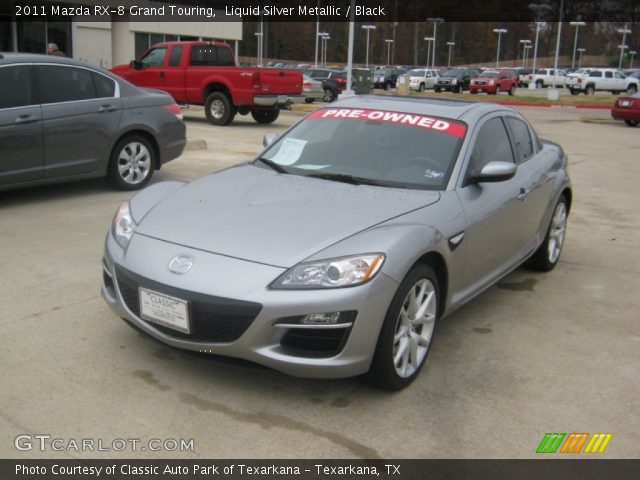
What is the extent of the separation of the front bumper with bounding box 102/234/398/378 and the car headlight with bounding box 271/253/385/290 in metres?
0.03

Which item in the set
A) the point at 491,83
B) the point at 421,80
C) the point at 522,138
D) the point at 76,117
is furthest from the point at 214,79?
the point at 421,80

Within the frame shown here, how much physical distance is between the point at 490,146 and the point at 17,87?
4.94m

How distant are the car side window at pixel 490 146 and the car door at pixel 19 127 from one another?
15.4ft

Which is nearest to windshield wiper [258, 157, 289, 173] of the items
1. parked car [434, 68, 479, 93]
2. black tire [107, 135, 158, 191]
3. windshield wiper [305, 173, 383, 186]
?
windshield wiper [305, 173, 383, 186]

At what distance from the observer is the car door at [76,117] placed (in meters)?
7.41

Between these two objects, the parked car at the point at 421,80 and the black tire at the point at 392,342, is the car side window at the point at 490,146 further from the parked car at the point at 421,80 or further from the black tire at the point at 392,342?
the parked car at the point at 421,80

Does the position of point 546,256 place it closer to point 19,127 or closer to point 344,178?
point 344,178

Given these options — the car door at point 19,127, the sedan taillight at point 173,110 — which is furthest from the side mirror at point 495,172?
the sedan taillight at point 173,110

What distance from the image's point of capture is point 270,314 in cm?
327

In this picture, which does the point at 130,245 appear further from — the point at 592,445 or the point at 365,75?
the point at 365,75

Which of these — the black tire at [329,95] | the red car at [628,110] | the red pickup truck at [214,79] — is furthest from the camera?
the black tire at [329,95]

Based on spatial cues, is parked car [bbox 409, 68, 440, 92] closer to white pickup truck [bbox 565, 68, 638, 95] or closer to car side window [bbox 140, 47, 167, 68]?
white pickup truck [bbox 565, 68, 638, 95]

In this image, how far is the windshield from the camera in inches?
176

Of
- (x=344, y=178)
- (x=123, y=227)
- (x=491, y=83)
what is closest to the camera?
(x=123, y=227)
